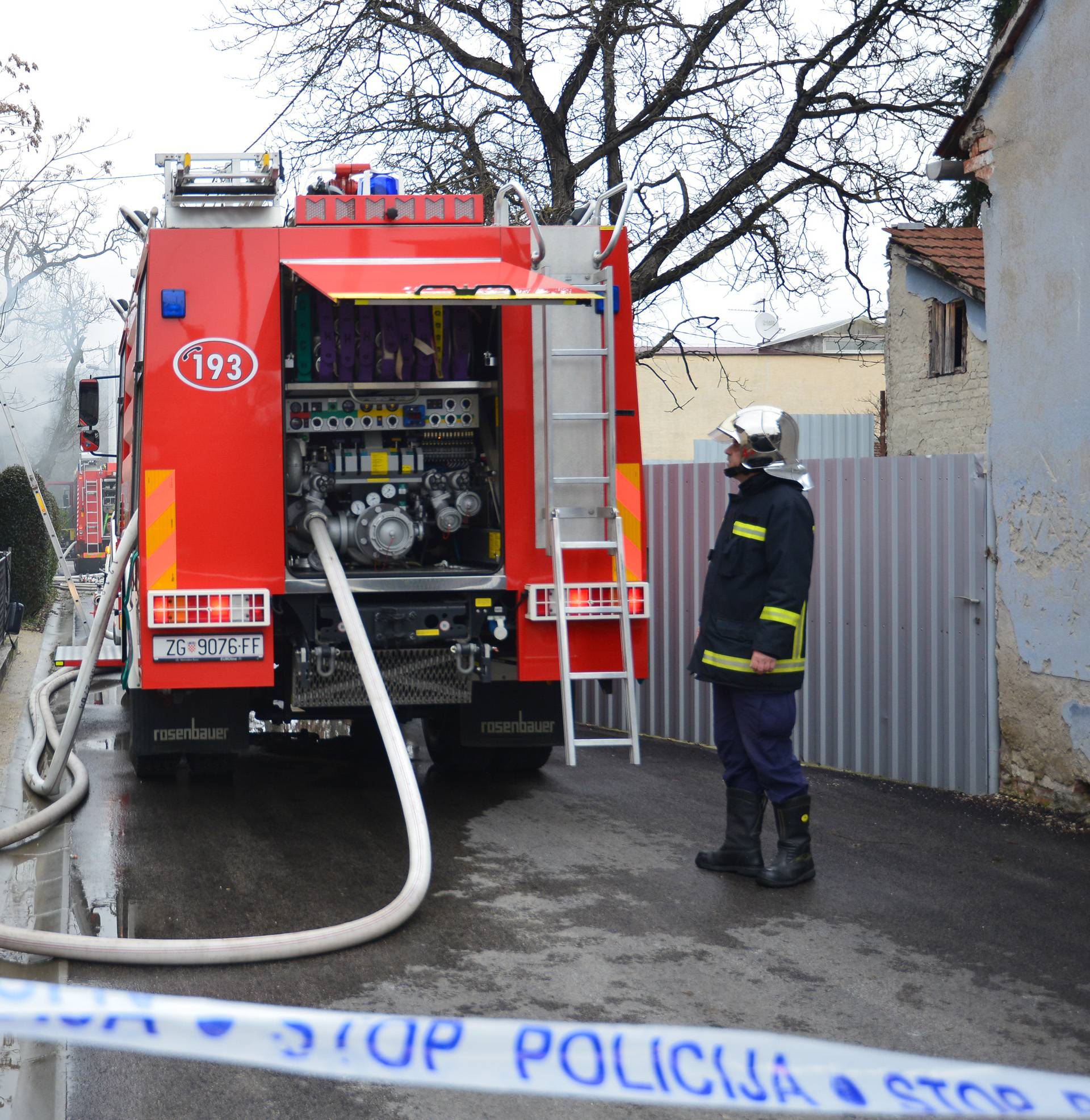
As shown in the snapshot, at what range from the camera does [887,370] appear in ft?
61.4

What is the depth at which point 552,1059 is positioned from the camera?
2070mm

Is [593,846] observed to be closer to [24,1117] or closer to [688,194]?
[24,1117]

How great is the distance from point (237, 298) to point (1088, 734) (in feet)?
15.0

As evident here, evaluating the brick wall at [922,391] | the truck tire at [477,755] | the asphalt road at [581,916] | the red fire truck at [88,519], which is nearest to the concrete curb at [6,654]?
the asphalt road at [581,916]

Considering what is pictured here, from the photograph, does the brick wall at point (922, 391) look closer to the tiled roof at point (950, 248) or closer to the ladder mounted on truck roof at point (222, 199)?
the tiled roof at point (950, 248)

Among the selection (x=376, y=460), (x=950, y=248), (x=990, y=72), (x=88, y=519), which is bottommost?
(x=88, y=519)

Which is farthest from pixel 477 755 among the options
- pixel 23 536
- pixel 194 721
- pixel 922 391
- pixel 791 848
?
pixel 922 391

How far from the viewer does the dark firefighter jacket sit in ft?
16.9

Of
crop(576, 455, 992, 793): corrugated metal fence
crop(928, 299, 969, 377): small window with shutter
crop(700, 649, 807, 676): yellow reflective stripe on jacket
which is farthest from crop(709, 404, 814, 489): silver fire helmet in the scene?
crop(928, 299, 969, 377): small window with shutter

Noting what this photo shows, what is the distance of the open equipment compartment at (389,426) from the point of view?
6.43 m

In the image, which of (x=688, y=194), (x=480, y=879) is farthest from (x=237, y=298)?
(x=688, y=194)

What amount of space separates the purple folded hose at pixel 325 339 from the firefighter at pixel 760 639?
2026 millimetres

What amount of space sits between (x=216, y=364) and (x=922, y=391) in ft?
44.6

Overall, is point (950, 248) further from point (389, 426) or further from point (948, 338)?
point (389, 426)
